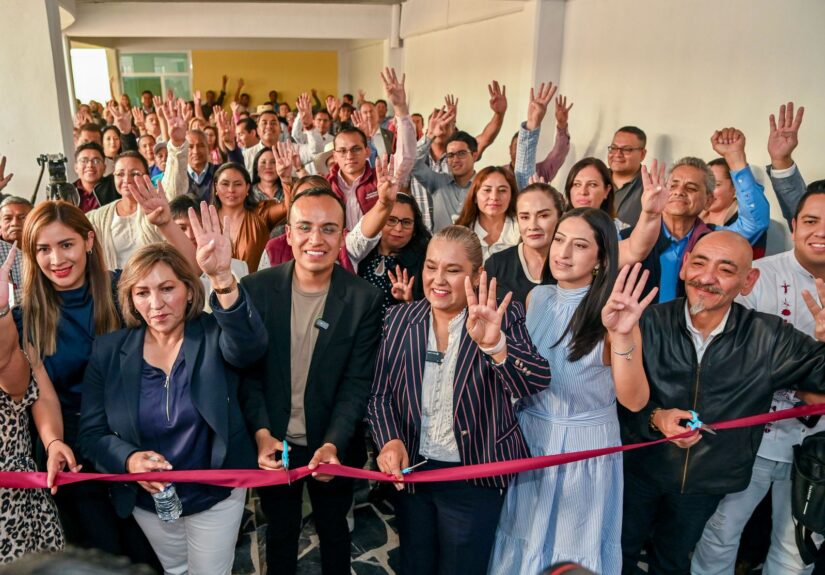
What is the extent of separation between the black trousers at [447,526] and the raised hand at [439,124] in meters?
4.14

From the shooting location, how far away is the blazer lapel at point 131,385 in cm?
210

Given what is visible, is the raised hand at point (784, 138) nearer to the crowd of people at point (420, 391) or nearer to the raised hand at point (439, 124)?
the crowd of people at point (420, 391)

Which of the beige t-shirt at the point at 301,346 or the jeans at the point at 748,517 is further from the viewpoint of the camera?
the jeans at the point at 748,517

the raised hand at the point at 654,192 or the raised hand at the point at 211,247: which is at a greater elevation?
the raised hand at the point at 654,192

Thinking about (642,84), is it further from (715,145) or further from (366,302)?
(366,302)

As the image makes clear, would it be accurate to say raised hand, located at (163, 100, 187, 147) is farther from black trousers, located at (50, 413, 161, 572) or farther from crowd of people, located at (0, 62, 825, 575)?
black trousers, located at (50, 413, 161, 572)

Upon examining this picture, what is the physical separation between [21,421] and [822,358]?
115 inches

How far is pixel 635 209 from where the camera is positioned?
4621mm

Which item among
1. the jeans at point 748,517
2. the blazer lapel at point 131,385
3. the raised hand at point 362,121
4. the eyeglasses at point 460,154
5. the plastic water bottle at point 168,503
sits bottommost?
the jeans at point 748,517

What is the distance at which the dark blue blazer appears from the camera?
2.07 meters

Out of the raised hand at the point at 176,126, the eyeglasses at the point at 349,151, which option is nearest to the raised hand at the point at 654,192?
the eyeglasses at the point at 349,151

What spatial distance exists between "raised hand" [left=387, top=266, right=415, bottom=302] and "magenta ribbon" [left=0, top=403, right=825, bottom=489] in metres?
1.10

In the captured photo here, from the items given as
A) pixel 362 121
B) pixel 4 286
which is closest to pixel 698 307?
pixel 4 286

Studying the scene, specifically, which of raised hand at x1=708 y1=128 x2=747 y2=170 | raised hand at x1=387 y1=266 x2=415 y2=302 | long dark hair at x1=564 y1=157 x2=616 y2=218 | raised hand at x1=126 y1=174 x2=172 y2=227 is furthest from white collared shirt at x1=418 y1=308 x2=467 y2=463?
raised hand at x1=708 y1=128 x2=747 y2=170
